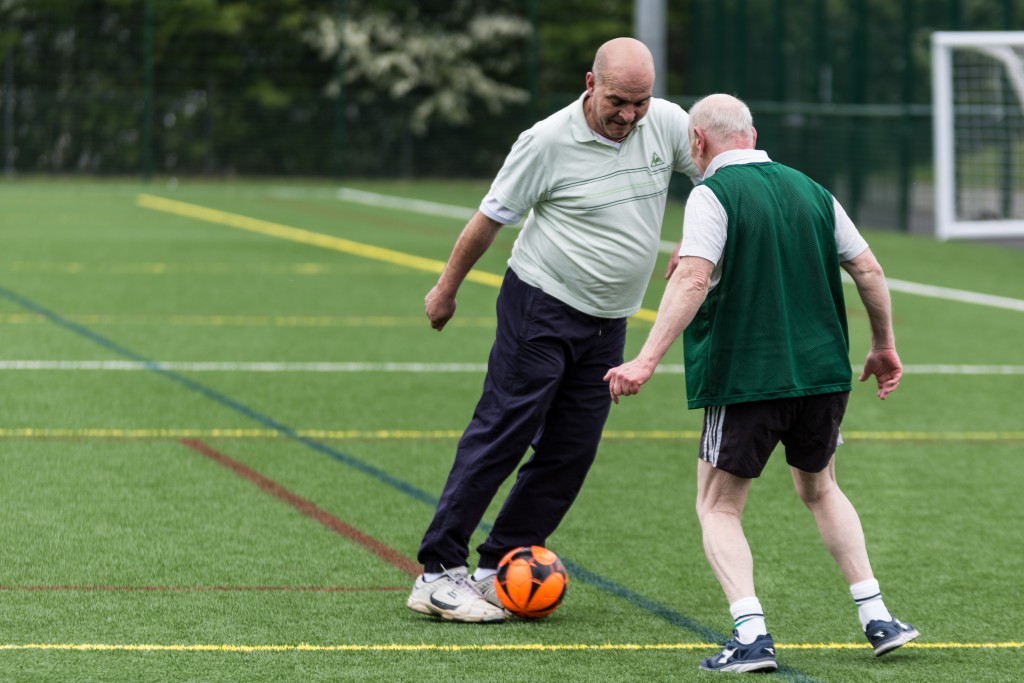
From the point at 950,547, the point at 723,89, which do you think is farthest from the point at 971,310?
the point at 723,89

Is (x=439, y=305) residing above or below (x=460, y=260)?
below

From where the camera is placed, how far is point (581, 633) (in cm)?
612

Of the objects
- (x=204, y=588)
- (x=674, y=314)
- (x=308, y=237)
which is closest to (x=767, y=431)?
(x=674, y=314)

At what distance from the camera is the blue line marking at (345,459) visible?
20.5 ft

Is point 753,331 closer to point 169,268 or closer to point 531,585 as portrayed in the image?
point 531,585

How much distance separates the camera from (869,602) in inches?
227

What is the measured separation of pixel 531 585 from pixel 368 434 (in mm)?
3829

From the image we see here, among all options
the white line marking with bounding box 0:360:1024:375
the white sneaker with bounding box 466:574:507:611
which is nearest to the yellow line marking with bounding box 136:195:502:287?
the white line marking with bounding box 0:360:1024:375

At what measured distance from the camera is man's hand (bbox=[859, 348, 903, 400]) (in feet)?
19.4

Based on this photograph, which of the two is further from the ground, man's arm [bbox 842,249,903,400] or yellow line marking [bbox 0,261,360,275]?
man's arm [bbox 842,249,903,400]

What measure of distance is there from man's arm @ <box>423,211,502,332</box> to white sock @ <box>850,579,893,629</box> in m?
1.64

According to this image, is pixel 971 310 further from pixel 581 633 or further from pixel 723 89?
pixel 723 89

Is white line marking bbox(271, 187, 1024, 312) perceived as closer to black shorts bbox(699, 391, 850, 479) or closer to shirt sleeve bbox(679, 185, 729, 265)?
black shorts bbox(699, 391, 850, 479)

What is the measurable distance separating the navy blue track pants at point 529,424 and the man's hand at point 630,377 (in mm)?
726
